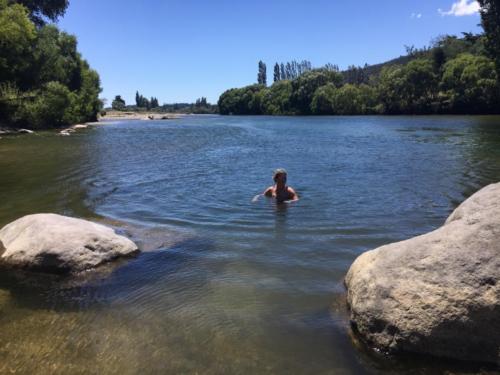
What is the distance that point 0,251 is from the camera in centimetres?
823

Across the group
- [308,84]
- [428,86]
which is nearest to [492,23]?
[428,86]

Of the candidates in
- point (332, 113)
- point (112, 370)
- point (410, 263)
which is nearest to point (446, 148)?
point (410, 263)

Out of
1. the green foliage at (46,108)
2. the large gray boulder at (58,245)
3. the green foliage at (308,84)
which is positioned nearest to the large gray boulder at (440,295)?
the large gray boulder at (58,245)

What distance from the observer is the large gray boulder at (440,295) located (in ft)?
15.8

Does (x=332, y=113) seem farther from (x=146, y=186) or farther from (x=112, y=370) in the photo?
(x=112, y=370)

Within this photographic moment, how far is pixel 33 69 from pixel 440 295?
58.1 m

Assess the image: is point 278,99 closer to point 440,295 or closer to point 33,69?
point 33,69

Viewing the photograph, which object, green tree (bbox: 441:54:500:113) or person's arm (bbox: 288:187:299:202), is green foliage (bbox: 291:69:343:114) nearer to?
green tree (bbox: 441:54:500:113)

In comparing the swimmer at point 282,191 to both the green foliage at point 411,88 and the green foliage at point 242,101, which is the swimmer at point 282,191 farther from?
the green foliage at point 242,101

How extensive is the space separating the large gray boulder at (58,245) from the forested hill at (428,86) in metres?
61.4

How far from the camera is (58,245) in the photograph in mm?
7691

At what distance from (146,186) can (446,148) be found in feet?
66.7

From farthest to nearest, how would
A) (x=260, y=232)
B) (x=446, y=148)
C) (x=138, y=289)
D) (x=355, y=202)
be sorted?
1. (x=446, y=148)
2. (x=355, y=202)
3. (x=260, y=232)
4. (x=138, y=289)

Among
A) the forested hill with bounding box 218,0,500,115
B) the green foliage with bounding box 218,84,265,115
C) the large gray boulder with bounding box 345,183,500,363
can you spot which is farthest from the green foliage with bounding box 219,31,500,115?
the large gray boulder with bounding box 345,183,500,363
